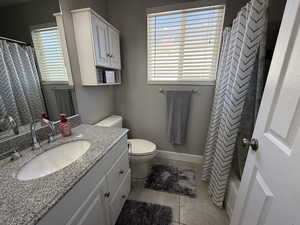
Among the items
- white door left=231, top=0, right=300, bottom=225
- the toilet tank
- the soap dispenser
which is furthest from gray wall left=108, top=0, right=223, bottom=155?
A: white door left=231, top=0, right=300, bottom=225

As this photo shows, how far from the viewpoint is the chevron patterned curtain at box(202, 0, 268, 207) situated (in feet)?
3.02

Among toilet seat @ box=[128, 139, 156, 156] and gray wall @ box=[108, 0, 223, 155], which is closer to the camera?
toilet seat @ box=[128, 139, 156, 156]

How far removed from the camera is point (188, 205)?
1.38 metres

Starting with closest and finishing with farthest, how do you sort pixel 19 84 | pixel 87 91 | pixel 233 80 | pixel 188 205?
pixel 19 84 → pixel 233 80 → pixel 188 205 → pixel 87 91

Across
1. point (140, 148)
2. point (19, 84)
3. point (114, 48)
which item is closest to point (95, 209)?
point (140, 148)

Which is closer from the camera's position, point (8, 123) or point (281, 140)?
point (281, 140)

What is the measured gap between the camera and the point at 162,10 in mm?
1624

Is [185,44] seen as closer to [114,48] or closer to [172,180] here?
[114,48]

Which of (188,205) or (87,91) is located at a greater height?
(87,91)

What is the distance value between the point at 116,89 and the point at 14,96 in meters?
1.29

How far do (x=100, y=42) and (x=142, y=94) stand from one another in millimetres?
896

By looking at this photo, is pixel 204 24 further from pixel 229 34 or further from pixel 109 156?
pixel 109 156

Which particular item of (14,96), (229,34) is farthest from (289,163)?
(14,96)

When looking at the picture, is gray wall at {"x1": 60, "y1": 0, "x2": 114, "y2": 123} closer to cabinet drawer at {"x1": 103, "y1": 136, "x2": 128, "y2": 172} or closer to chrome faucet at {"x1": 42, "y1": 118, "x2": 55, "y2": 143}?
chrome faucet at {"x1": 42, "y1": 118, "x2": 55, "y2": 143}
